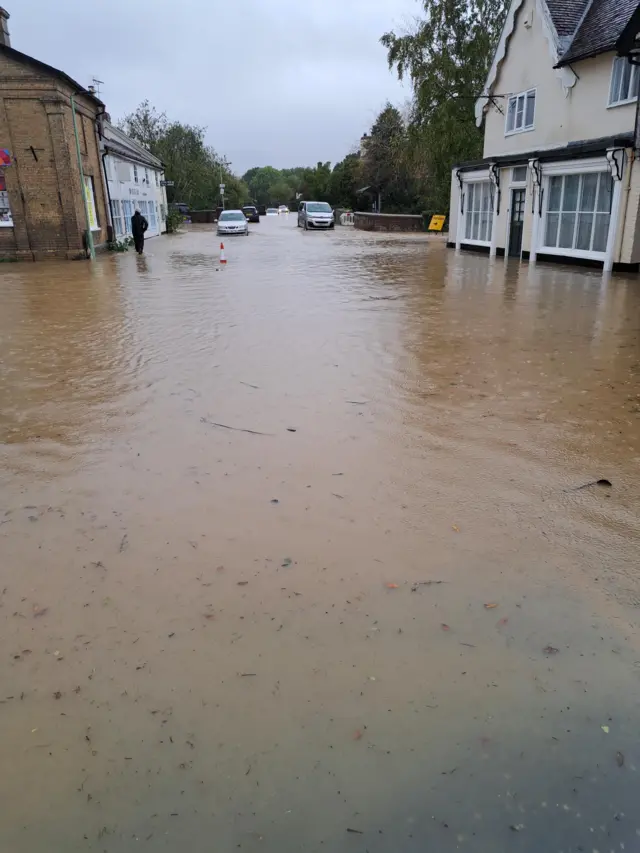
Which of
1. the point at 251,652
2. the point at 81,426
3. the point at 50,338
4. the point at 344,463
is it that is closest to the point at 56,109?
the point at 50,338

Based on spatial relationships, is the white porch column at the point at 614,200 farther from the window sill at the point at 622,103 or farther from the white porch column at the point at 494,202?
the white porch column at the point at 494,202

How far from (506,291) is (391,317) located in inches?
177

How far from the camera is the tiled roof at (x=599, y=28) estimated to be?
1800 cm

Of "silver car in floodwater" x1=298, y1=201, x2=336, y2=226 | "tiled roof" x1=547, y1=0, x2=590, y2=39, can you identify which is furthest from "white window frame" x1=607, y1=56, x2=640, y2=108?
"silver car in floodwater" x1=298, y1=201, x2=336, y2=226

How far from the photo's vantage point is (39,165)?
73.5ft

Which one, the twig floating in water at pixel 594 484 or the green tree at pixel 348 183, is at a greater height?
the green tree at pixel 348 183

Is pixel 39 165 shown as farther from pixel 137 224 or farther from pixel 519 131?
pixel 519 131

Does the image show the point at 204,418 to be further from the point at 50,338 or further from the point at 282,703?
the point at 50,338

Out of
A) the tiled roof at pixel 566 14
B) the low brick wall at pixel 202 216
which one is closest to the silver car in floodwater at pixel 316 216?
the low brick wall at pixel 202 216

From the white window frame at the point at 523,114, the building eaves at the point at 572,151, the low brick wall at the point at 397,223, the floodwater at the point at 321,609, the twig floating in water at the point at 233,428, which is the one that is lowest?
the floodwater at the point at 321,609

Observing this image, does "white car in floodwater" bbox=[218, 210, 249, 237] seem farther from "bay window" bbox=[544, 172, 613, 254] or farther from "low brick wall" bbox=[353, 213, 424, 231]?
"bay window" bbox=[544, 172, 613, 254]

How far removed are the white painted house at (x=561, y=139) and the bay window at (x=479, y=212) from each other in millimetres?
62

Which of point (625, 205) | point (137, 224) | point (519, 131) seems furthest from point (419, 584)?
point (137, 224)

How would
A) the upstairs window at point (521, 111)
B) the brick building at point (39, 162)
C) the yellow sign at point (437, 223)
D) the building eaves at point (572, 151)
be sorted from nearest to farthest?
the building eaves at point (572, 151) < the brick building at point (39, 162) < the upstairs window at point (521, 111) < the yellow sign at point (437, 223)
